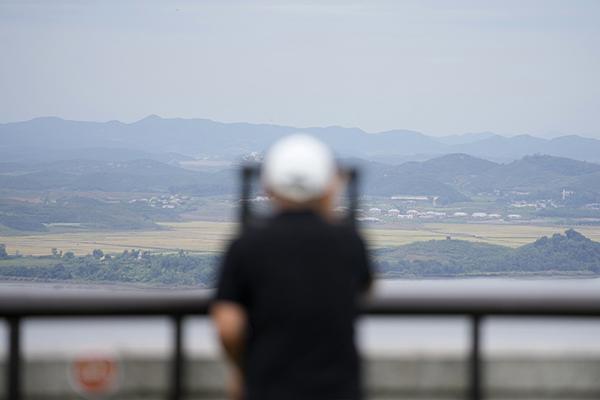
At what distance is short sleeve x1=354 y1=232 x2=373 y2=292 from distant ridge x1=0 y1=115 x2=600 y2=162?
75808mm

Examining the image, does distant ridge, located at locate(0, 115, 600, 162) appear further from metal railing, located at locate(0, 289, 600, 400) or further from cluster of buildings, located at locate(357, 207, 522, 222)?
metal railing, located at locate(0, 289, 600, 400)

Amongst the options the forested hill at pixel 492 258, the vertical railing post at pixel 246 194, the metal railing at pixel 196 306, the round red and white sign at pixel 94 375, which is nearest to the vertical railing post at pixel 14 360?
the metal railing at pixel 196 306

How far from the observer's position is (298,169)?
3332 millimetres

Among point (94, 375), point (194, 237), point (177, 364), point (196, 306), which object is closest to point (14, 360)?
point (94, 375)

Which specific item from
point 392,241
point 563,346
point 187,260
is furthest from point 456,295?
point 392,241

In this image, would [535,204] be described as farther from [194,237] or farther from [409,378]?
[409,378]

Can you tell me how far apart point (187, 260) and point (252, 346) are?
2254 inches

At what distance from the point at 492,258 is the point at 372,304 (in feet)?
182

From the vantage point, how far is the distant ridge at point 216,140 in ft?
284

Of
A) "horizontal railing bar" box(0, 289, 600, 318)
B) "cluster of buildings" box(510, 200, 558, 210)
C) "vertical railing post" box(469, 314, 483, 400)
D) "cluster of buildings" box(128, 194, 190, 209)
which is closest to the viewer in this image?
"horizontal railing bar" box(0, 289, 600, 318)

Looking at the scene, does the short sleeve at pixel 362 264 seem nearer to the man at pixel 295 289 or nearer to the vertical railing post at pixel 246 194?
the man at pixel 295 289

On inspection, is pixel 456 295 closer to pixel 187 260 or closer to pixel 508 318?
pixel 508 318

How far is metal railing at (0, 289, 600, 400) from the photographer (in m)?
4.54

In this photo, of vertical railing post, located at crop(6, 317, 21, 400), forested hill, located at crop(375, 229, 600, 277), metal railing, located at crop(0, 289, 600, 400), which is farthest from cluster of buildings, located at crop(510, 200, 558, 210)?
vertical railing post, located at crop(6, 317, 21, 400)
